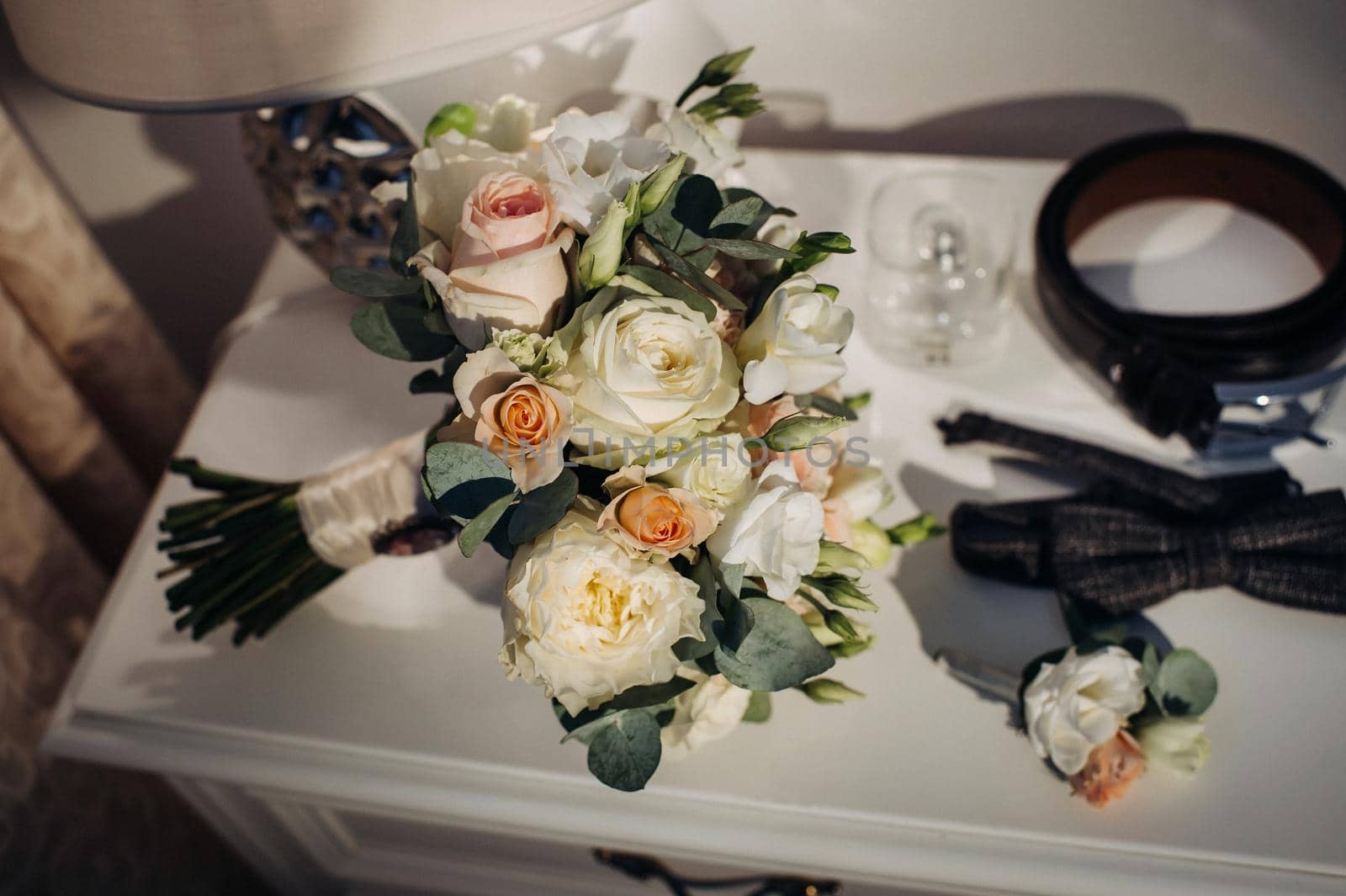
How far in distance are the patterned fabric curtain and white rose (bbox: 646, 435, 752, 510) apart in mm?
752

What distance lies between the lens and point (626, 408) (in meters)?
0.46

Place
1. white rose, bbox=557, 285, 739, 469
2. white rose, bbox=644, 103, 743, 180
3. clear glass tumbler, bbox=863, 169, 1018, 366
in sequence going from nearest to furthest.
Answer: white rose, bbox=557, 285, 739, 469
white rose, bbox=644, 103, 743, 180
clear glass tumbler, bbox=863, 169, 1018, 366

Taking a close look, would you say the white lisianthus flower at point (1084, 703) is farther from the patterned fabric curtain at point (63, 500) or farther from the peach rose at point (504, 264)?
the patterned fabric curtain at point (63, 500)

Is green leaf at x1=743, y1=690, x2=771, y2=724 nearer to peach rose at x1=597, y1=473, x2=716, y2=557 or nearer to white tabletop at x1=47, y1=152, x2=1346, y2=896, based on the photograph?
white tabletop at x1=47, y1=152, x2=1346, y2=896

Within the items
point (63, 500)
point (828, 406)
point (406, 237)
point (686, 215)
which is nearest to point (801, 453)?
point (828, 406)

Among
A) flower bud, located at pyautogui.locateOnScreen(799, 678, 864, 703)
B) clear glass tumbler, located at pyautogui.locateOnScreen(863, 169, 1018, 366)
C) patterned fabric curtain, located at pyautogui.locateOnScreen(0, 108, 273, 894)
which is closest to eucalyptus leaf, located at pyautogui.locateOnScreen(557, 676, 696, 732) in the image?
flower bud, located at pyautogui.locateOnScreen(799, 678, 864, 703)

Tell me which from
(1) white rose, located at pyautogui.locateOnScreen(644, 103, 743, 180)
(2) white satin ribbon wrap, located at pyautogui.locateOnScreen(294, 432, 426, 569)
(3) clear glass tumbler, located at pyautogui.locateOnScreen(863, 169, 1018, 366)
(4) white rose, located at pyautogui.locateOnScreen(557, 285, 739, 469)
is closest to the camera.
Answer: (4) white rose, located at pyautogui.locateOnScreen(557, 285, 739, 469)

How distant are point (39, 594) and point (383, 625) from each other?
501mm

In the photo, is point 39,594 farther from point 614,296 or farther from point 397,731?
point 614,296

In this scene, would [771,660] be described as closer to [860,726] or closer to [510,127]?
[860,726]

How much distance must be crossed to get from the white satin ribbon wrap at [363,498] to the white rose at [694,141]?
0.88 feet

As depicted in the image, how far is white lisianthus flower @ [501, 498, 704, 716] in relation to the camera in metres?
0.46

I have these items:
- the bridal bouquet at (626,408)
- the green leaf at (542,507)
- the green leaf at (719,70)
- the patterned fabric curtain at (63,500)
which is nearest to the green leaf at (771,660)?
the bridal bouquet at (626,408)

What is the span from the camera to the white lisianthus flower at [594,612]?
18.1 inches
